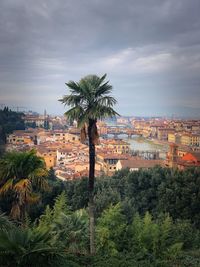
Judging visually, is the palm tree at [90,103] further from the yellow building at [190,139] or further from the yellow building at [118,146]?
the yellow building at [118,146]

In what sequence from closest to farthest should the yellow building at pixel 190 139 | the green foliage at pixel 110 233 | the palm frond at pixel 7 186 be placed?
the palm frond at pixel 7 186
the green foliage at pixel 110 233
the yellow building at pixel 190 139

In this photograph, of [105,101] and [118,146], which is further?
[118,146]

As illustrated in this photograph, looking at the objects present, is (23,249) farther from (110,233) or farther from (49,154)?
(49,154)

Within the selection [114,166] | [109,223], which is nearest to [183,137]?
[114,166]

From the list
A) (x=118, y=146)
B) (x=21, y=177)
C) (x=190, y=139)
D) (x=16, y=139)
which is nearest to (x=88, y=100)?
(x=21, y=177)

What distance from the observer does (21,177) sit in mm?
5098

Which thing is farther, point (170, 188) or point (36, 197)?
point (170, 188)

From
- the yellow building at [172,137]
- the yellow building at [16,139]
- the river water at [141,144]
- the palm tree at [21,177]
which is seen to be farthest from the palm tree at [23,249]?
the river water at [141,144]

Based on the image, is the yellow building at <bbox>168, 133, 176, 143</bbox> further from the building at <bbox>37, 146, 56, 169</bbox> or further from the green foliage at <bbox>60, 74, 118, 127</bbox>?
the green foliage at <bbox>60, 74, 118, 127</bbox>

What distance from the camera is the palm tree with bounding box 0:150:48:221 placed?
16.3 feet

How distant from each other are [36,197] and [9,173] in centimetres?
57

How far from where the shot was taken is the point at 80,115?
5414 millimetres

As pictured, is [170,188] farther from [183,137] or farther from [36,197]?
[183,137]

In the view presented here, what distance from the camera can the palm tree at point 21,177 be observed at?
495 centimetres
